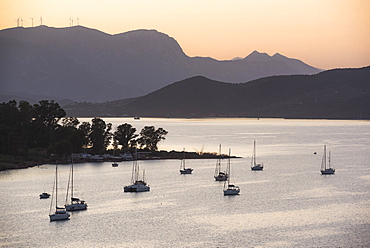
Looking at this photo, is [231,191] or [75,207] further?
[231,191]

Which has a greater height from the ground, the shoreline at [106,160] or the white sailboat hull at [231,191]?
the shoreline at [106,160]

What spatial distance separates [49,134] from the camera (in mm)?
165500

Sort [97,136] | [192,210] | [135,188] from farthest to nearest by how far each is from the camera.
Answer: [97,136]
[135,188]
[192,210]

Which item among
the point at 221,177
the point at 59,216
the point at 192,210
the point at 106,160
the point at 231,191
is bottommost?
the point at 59,216

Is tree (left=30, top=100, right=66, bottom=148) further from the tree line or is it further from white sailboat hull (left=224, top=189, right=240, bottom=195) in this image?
white sailboat hull (left=224, top=189, right=240, bottom=195)

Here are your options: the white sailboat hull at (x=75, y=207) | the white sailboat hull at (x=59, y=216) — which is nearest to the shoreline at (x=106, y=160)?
the white sailboat hull at (x=75, y=207)

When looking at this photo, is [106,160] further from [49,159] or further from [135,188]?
[135,188]

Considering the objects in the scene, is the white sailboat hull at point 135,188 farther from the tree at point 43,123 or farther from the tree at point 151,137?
the tree at point 43,123

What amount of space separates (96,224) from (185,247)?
610 inches

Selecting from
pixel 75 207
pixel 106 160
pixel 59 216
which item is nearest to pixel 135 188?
pixel 75 207

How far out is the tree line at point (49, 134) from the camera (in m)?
147

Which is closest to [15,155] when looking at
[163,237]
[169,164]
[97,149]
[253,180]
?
[97,149]

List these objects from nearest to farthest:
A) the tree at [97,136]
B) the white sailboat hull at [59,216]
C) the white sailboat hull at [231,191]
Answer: the white sailboat hull at [59,216], the white sailboat hull at [231,191], the tree at [97,136]

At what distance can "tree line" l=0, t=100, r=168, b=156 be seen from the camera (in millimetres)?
147375
